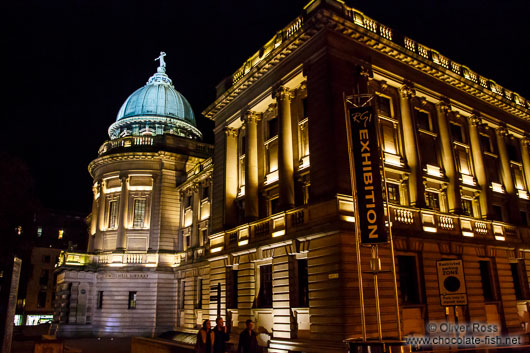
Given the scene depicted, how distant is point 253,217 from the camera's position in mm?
25797

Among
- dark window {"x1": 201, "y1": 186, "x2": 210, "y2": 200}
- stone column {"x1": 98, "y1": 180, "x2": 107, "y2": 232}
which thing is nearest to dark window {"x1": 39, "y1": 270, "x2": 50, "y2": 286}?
stone column {"x1": 98, "y1": 180, "x2": 107, "y2": 232}

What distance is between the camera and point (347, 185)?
1975 centimetres

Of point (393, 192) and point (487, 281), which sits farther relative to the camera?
point (487, 281)

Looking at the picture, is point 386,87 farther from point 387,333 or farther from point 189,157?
point 189,157

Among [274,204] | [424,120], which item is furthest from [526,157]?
[274,204]

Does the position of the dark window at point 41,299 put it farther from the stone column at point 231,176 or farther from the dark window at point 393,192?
the dark window at point 393,192

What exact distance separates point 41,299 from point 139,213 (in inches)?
1840

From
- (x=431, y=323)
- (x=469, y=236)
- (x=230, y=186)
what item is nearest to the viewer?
(x=431, y=323)

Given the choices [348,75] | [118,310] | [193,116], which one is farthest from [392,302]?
[193,116]

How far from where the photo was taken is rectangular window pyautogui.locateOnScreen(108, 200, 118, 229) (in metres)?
42.2

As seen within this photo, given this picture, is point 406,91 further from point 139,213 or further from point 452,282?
point 139,213

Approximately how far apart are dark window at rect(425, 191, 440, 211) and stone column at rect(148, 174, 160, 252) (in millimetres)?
26333

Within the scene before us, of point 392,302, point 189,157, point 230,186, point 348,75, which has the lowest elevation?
point 392,302

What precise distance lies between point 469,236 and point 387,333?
29.8ft
